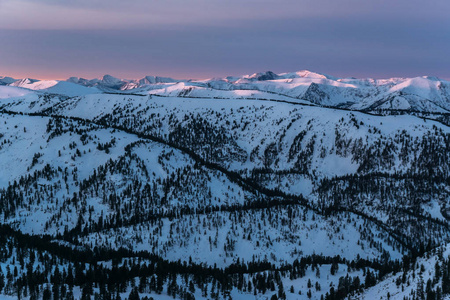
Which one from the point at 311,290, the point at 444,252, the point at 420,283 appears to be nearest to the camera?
the point at 420,283

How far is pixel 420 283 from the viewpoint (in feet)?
479

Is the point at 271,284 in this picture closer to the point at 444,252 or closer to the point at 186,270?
the point at 186,270

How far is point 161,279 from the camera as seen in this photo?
174 meters

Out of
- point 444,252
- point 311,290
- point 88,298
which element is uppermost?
point 444,252

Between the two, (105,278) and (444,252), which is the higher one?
(444,252)

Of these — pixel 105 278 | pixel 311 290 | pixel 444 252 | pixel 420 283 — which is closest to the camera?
pixel 420 283

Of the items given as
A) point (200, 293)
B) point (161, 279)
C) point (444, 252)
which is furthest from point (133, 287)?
point (444, 252)

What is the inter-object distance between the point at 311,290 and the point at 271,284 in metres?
16.7

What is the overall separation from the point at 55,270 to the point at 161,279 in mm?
41427

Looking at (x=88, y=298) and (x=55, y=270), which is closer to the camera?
(x=88, y=298)

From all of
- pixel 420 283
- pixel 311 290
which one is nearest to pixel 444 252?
pixel 420 283

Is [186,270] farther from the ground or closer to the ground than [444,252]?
closer to the ground

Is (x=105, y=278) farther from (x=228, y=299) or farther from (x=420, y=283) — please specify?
(x=420, y=283)

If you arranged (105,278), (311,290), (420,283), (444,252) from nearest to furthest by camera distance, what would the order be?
1. (420,283)
2. (444,252)
3. (105,278)
4. (311,290)
